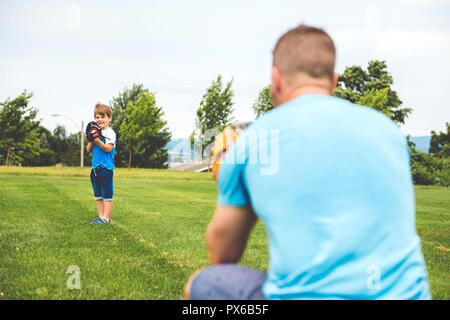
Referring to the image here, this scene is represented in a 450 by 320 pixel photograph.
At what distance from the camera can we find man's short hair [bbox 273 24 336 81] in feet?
5.29

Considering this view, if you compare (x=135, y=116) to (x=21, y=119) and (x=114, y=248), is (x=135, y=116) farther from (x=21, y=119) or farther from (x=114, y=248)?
(x=114, y=248)

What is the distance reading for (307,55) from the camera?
1.61 m

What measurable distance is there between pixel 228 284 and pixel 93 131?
18.3ft

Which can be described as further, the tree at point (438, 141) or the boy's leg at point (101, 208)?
the tree at point (438, 141)

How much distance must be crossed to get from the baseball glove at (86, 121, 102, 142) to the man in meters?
5.56

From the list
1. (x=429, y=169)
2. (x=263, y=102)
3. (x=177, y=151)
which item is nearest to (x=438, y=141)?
(x=429, y=169)

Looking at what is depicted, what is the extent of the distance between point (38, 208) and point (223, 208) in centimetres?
857

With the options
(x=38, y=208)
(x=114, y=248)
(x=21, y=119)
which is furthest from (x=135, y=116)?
(x=114, y=248)

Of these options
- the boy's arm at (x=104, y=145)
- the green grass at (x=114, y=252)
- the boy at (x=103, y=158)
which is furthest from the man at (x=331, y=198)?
the boy at (x=103, y=158)

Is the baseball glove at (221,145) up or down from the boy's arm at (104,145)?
down

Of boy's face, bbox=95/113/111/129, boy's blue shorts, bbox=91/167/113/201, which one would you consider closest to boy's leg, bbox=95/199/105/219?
boy's blue shorts, bbox=91/167/113/201

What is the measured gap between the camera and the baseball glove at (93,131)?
6.71 metres

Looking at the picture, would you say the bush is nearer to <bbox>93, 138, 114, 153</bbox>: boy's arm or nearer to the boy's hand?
<bbox>93, 138, 114, 153</bbox>: boy's arm

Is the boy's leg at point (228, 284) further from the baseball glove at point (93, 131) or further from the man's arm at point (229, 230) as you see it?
the baseball glove at point (93, 131)
